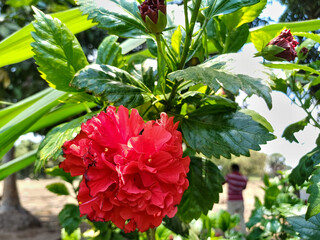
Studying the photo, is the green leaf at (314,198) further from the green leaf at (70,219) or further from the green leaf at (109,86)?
the green leaf at (70,219)

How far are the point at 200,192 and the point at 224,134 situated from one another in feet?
0.28

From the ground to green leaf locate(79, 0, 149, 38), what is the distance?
2.55 meters

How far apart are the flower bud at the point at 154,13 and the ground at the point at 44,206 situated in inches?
103

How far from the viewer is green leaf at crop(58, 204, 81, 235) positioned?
86cm

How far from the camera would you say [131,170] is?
11.8 inches

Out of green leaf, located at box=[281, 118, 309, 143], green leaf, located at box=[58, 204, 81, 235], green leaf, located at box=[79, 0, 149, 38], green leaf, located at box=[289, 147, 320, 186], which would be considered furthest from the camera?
green leaf, located at box=[58, 204, 81, 235]

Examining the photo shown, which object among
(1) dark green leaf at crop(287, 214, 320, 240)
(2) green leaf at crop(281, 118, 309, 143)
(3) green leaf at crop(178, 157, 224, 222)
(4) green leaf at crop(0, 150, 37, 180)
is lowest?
(1) dark green leaf at crop(287, 214, 320, 240)

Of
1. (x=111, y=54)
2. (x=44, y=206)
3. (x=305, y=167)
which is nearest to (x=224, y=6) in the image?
(x=111, y=54)

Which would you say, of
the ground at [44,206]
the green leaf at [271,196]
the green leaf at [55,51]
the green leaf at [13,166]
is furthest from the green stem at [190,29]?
the ground at [44,206]

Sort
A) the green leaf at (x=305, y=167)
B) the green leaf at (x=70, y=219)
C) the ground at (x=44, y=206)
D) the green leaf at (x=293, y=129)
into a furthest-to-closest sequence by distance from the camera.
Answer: the ground at (x=44, y=206) → the green leaf at (x=70, y=219) → the green leaf at (x=293, y=129) → the green leaf at (x=305, y=167)

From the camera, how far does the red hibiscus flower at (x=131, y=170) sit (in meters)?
0.30

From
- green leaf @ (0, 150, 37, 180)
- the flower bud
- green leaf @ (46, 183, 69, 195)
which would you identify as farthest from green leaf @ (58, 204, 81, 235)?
the flower bud

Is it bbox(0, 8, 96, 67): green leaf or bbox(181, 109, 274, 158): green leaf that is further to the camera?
bbox(0, 8, 96, 67): green leaf

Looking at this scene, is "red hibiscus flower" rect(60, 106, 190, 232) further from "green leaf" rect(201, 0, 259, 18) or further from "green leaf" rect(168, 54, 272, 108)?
"green leaf" rect(201, 0, 259, 18)
